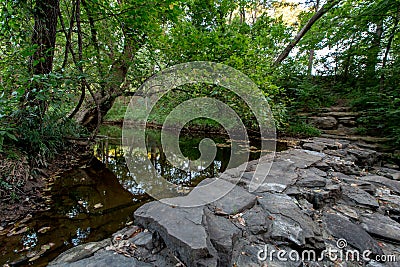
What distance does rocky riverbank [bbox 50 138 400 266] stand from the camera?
102 cm

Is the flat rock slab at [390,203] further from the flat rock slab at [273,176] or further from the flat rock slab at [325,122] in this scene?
the flat rock slab at [325,122]

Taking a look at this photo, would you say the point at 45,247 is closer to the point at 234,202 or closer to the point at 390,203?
the point at 234,202

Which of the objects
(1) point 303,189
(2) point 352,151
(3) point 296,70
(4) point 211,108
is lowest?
(1) point 303,189

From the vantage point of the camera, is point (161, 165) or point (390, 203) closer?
point (390, 203)

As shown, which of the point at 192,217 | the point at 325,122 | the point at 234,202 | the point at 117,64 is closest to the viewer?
the point at 192,217

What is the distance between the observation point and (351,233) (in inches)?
51.4

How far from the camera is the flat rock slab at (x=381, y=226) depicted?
51.6 inches

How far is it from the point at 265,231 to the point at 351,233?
1.94ft

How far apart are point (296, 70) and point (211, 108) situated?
18.0 ft

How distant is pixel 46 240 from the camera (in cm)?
164

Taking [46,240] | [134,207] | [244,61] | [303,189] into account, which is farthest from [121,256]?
[244,61]

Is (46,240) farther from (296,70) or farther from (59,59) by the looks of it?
(296,70)

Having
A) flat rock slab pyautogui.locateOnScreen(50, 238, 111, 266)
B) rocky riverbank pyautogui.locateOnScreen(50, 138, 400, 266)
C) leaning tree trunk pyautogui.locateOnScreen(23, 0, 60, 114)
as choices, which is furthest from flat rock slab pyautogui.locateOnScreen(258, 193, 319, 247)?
leaning tree trunk pyautogui.locateOnScreen(23, 0, 60, 114)

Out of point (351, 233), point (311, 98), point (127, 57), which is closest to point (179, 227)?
point (351, 233)
